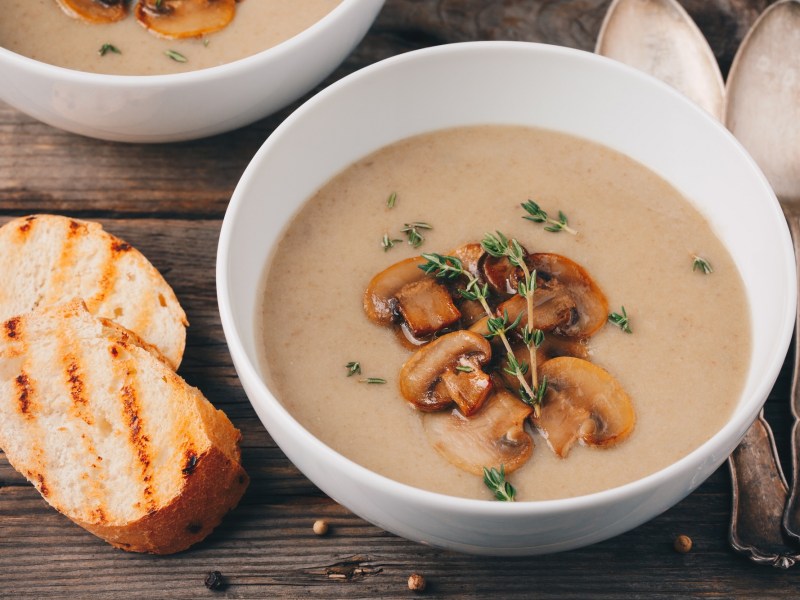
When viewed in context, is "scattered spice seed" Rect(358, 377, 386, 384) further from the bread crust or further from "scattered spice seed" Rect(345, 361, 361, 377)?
the bread crust

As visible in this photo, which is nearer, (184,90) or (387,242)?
A: (387,242)

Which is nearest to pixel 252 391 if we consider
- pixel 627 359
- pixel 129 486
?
pixel 129 486

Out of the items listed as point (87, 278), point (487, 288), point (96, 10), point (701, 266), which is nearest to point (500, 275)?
point (487, 288)

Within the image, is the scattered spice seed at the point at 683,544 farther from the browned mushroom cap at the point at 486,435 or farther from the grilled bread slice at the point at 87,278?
the grilled bread slice at the point at 87,278

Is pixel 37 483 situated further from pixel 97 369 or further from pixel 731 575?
pixel 731 575

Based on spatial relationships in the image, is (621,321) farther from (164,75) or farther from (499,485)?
(164,75)
